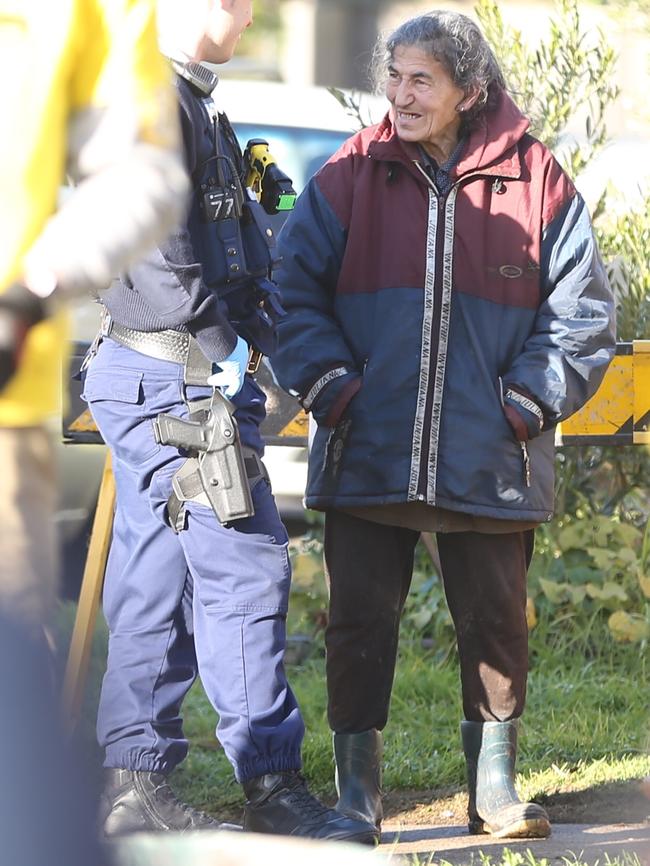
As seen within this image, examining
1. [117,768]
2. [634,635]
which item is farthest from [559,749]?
[117,768]

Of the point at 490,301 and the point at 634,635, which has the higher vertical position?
the point at 490,301

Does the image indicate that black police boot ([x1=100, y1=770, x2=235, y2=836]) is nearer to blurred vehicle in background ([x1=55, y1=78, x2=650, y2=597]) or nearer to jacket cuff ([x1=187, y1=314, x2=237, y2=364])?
jacket cuff ([x1=187, y1=314, x2=237, y2=364])

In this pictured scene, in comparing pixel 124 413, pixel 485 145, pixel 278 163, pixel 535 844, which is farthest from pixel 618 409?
pixel 278 163

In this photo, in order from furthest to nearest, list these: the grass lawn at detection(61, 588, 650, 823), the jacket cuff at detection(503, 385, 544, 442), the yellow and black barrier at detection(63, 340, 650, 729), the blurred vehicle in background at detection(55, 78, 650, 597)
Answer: the blurred vehicle in background at detection(55, 78, 650, 597) → the grass lawn at detection(61, 588, 650, 823) → the yellow and black barrier at detection(63, 340, 650, 729) → the jacket cuff at detection(503, 385, 544, 442)

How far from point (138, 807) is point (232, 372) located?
1.05 metres

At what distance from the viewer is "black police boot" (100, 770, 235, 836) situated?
391cm

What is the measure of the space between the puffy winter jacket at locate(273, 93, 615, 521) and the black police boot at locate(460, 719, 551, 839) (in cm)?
57

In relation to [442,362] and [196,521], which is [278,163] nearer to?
[442,362]

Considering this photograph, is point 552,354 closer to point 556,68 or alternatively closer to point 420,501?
point 420,501

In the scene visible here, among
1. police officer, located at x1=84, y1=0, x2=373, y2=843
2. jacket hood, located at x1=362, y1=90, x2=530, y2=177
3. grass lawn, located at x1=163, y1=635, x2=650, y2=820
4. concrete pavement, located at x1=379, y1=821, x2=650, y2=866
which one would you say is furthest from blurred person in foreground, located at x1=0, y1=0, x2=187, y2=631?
grass lawn, located at x1=163, y1=635, x2=650, y2=820

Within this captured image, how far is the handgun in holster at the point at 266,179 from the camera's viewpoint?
413 cm

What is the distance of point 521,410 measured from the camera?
412 centimetres

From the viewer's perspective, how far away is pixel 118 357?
3.89 metres

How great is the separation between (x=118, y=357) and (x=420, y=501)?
2.72ft
